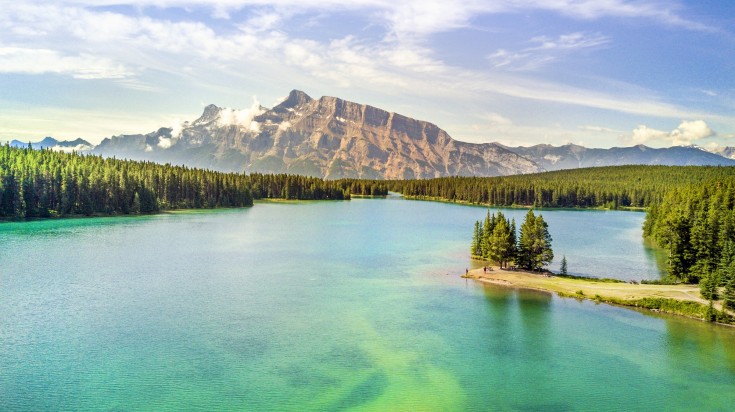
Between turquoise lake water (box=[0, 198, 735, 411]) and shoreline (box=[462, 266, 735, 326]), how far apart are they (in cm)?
248

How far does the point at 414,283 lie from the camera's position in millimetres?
77125

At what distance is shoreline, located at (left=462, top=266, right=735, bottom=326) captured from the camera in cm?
5884

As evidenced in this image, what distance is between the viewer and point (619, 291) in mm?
67562

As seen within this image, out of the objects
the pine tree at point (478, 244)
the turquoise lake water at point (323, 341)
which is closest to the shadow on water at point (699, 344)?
the turquoise lake water at point (323, 341)

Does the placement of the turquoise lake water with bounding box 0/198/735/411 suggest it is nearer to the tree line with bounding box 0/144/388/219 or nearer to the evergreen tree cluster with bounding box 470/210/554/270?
the evergreen tree cluster with bounding box 470/210/554/270

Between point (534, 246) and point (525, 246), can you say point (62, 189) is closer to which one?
point (525, 246)

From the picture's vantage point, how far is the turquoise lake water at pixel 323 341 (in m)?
37.7

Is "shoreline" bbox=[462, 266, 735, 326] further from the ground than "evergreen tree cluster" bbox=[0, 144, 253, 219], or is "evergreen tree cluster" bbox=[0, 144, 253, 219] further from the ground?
"evergreen tree cluster" bbox=[0, 144, 253, 219]

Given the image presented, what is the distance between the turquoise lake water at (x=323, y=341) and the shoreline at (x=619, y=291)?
97.8 inches

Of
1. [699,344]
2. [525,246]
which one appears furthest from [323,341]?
[525,246]

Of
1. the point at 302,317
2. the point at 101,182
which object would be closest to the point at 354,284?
the point at 302,317

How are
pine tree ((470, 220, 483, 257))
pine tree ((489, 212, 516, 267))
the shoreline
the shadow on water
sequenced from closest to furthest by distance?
the shadow on water < the shoreline < pine tree ((489, 212, 516, 267)) < pine tree ((470, 220, 483, 257))

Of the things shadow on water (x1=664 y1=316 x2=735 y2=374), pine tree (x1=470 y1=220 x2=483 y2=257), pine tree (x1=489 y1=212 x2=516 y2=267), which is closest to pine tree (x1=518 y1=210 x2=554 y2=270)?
pine tree (x1=489 y1=212 x2=516 y2=267)

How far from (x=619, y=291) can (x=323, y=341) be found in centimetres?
4359
